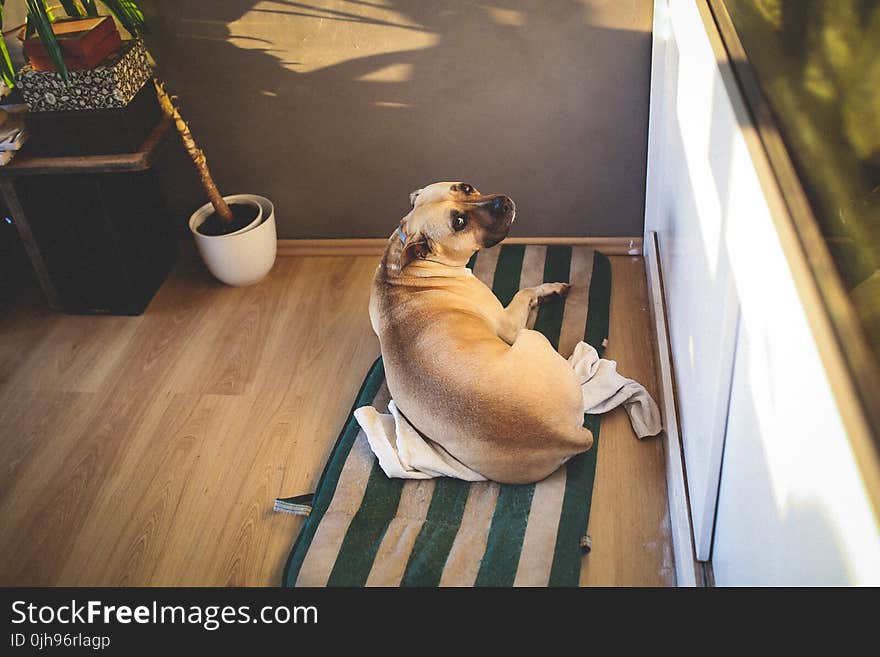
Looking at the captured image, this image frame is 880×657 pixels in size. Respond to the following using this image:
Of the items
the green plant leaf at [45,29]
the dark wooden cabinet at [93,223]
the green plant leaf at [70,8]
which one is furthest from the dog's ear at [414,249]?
the green plant leaf at [70,8]

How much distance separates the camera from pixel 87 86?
257cm

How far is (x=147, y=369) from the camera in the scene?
2.69m

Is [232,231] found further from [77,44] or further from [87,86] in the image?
[77,44]

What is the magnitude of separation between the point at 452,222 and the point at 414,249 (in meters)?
0.12

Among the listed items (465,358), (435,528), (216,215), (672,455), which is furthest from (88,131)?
(672,455)

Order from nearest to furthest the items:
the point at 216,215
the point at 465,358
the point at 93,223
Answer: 1. the point at 465,358
2. the point at 93,223
3. the point at 216,215

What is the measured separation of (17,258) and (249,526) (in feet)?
5.29

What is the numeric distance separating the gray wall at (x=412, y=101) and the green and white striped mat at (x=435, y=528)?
0.99 metres

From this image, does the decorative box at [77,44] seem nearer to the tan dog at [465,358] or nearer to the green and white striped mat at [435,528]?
the tan dog at [465,358]

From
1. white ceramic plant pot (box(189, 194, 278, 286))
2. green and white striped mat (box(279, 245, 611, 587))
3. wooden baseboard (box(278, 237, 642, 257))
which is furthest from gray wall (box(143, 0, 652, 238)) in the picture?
green and white striped mat (box(279, 245, 611, 587))
